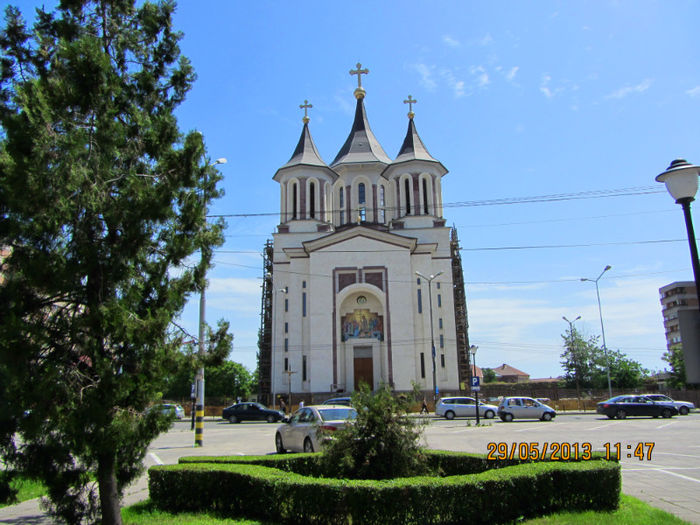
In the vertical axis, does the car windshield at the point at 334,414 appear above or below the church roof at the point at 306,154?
below

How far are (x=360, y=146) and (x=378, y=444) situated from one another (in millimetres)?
49549

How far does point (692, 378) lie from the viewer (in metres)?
5.47

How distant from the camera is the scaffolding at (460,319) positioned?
160 feet

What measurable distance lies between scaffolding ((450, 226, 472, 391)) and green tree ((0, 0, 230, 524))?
41.7 meters

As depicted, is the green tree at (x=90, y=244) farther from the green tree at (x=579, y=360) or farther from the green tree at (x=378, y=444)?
the green tree at (x=579, y=360)

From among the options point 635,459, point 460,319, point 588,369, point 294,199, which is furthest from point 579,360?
point 635,459

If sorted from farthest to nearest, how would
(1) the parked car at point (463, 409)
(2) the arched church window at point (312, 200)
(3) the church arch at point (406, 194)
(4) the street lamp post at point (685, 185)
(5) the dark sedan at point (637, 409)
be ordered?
1. (2) the arched church window at point (312, 200)
2. (3) the church arch at point (406, 194)
3. (1) the parked car at point (463, 409)
4. (5) the dark sedan at point (637, 409)
5. (4) the street lamp post at point (685, 185)

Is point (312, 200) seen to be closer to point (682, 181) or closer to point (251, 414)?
point (251, 414)

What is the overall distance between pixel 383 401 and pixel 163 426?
306 centimetres

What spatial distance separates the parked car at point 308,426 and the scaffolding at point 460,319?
32.8 metres

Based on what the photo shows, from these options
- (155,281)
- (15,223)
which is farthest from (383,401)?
(15,223)

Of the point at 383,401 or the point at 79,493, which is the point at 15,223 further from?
the point at 383,401

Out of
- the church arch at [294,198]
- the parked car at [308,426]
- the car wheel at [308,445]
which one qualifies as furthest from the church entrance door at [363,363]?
the car wheel at [308,445]

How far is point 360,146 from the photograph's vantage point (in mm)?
55250
